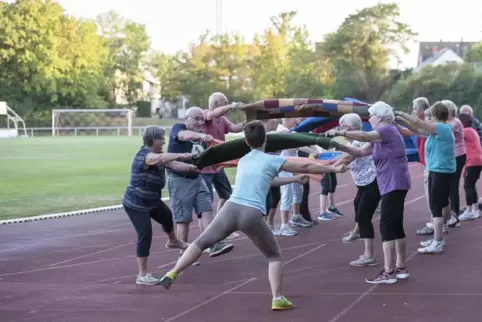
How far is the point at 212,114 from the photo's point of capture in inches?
406

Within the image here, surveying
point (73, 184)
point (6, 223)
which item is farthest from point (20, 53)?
point (6, 223)

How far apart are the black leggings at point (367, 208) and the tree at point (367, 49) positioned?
65.4 meters

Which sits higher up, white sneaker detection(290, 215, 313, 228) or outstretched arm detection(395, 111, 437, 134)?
outstretched arm detection(395, 111, 437, 134)

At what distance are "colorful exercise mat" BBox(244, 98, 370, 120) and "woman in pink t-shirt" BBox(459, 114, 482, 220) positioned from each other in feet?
14.1

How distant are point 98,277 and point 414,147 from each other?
6128mm

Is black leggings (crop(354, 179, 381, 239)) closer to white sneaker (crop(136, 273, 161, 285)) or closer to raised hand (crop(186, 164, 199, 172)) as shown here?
raised hand (crop(186, 164, 199, 172))

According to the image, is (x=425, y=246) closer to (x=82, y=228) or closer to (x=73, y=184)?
(x=82, y=228)

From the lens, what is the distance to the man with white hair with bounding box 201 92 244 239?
33.7 feet

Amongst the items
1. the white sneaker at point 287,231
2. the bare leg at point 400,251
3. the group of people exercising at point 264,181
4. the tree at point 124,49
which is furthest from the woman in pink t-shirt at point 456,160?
the tree at point 124,49

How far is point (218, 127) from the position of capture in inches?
426

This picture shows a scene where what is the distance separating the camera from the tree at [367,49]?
244 ft

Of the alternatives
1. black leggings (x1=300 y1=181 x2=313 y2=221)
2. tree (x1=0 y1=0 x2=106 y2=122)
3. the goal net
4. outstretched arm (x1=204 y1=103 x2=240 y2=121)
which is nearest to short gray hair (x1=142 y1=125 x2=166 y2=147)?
outstretched arm (x1=204 y1=103 x2=240 y2=121)

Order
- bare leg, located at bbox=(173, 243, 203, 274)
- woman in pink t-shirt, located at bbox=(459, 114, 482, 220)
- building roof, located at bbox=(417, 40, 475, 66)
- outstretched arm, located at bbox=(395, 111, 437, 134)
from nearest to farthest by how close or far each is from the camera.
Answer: bare leg, located at bbox=(173, 243, 203, 274), outstretched arm, located at bbox=(395, 111, 437, 134), woman in pink t-shirt, located at bbox=(459, 114, 482, 220), building roof, located at bbox=(417, 40, 475, 66)

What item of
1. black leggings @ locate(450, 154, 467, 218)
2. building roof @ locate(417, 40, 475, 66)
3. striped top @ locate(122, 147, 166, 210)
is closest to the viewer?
striped top @ locate(122, 147, 166, 210)
